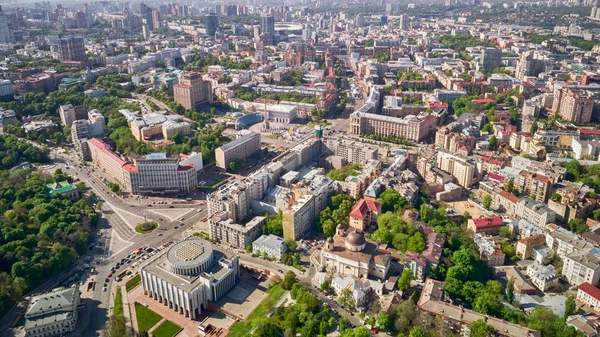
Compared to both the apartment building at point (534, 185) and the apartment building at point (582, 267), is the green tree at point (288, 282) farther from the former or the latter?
the apartment building at point (534, 185)

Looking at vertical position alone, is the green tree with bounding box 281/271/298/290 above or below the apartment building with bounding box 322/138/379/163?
below

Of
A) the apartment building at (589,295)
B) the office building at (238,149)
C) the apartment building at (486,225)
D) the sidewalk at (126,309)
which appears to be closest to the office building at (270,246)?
the sidewalk at (126,309)

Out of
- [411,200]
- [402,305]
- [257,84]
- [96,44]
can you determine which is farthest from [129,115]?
[96,44]

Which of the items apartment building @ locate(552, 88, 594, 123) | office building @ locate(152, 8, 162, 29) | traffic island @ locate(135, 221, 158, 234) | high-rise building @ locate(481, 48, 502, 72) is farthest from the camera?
office building @ locate(152, 8, 162, 29)

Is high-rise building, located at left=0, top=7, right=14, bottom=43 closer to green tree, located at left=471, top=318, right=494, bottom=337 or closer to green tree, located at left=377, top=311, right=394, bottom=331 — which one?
green tree, located at left=377, top=311, right=394, bottom=331

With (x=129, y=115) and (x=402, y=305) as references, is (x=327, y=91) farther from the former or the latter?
(x=402, y=305)

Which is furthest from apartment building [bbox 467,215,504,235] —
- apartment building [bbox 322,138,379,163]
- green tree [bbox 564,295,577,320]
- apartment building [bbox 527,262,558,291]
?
apartment building [bbox 322,138,379,163]

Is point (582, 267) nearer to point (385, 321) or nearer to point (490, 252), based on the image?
point (490, 252)
